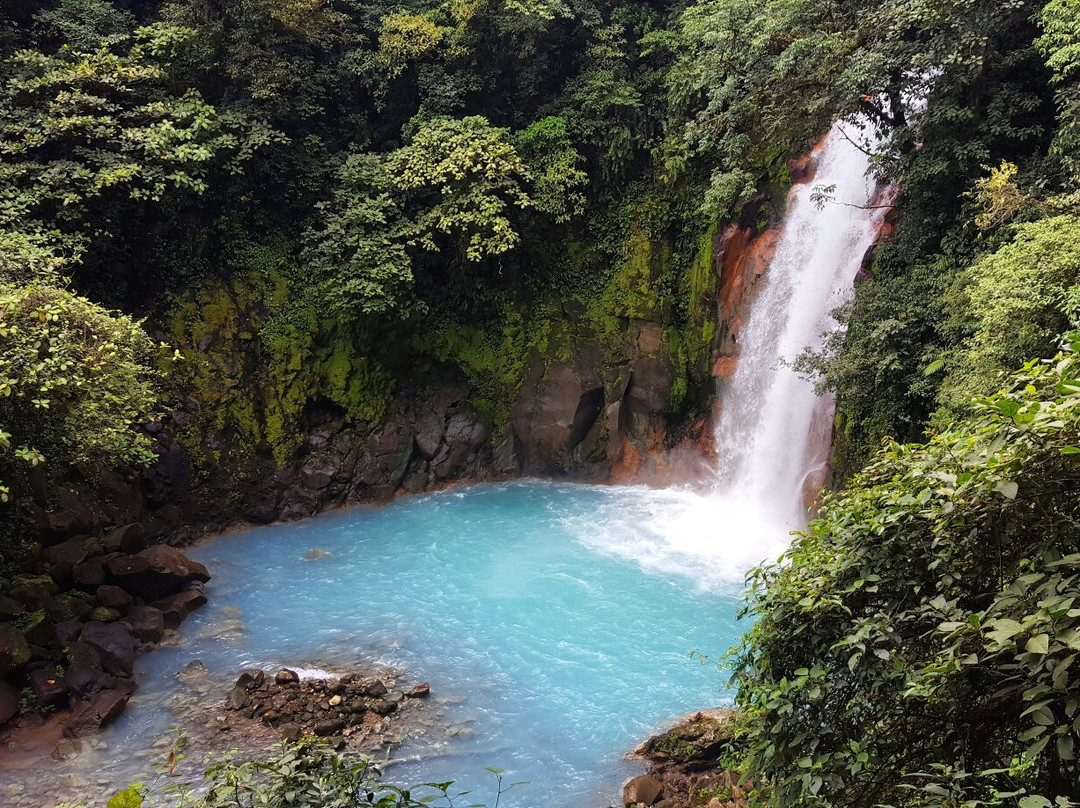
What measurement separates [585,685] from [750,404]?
7012 mm

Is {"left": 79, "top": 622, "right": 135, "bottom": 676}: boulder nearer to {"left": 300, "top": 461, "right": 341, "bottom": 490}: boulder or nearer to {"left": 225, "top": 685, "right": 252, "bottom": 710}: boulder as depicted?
{"left": 225, "top": 685, "right": 252, "bottom": 710}: boulder

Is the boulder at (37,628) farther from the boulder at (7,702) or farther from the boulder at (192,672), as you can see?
the boulder at (192,672)

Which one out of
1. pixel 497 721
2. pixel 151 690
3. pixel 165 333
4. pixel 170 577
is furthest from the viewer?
pixel 165 333

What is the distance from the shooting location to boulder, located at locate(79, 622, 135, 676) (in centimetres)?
864

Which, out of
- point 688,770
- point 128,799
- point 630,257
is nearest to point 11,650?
point 128,799

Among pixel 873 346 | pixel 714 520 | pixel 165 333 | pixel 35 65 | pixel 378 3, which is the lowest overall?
pixel 714 520

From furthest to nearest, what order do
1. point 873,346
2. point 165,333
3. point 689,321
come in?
point 689,321
point 165,333
point 873,346

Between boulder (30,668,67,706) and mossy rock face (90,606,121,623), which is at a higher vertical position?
mossy rock face (90,606,121,623)

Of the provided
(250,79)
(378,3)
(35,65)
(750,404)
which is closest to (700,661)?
(750,404)

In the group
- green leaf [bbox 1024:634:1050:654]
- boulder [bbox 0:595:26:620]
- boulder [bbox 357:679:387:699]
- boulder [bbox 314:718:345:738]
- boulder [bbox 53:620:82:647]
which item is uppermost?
green leaf [bbox 1024:634:1050:654]

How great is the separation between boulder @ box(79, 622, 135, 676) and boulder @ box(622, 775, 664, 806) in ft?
21.1

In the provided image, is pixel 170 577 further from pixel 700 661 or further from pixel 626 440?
pixel 626 440

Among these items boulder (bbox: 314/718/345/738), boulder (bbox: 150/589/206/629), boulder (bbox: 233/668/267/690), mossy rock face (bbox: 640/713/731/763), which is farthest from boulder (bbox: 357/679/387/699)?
boulder (bbox: 150/589/206/629)

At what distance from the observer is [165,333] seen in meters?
13.1
